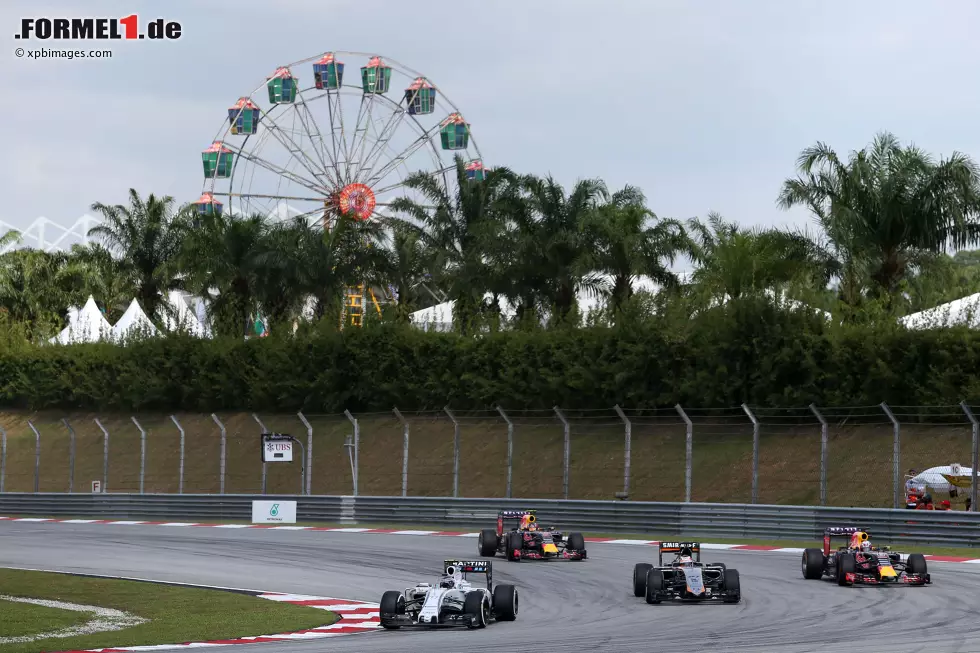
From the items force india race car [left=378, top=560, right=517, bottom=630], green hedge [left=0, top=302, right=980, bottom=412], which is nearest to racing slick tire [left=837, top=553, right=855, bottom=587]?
force india race car [left=378, top=560, right=517, bottom=630]

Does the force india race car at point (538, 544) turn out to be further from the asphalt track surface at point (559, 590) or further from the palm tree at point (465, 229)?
the palm tree at point (465, 229)

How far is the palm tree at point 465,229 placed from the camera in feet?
160

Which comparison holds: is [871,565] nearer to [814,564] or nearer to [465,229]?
[814,564]

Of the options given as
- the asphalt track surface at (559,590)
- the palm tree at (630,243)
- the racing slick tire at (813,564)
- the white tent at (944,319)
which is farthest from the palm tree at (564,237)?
the racing slick tire at (813,564)

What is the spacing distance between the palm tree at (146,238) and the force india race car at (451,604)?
46.9m

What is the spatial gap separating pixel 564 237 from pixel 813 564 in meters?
28.4

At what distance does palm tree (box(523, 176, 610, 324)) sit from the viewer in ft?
154

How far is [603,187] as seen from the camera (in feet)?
161

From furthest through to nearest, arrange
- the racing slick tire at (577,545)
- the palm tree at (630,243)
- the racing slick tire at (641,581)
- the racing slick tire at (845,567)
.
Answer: the palm tree at (630,243)
the racing slick tire at (577,545)
the racing slick tire at (845,567)
the racing slick tire at (641,581)

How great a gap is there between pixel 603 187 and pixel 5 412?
83.6ft

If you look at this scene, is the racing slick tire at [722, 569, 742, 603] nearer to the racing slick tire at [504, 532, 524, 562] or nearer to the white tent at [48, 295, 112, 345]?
the racing slick tire at [504, 532, 524, 562]

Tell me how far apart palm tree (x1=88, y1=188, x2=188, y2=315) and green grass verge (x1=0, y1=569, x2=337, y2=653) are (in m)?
→ 40.5

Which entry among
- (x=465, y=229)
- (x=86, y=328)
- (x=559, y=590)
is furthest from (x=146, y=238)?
(x=559, y=590)

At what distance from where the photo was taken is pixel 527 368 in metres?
42.3
